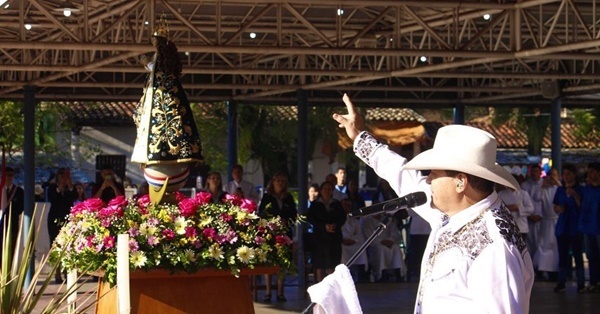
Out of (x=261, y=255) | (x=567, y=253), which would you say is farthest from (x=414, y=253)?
(x=261, y=255)

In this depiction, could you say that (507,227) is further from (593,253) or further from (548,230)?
(548,230)

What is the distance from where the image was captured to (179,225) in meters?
8.12

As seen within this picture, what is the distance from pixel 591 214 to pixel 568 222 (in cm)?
96

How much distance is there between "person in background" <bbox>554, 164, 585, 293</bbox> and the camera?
18016 mm

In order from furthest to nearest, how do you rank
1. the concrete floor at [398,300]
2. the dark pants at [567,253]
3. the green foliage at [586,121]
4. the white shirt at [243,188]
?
the green foliage at [586,121] → the white shirt at [243,188] → the dark pants at [567,253] → the concrete floor at [398,300]

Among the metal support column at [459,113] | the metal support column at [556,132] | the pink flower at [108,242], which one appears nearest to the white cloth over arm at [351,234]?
the metal support column at [556,132]

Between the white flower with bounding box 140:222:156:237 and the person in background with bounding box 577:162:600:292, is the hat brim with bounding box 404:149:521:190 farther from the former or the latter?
the person in background with bounding box 577:162:600:292

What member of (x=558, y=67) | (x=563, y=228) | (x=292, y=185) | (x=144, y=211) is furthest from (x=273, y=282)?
(x=292, y=185)

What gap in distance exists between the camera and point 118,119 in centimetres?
4347

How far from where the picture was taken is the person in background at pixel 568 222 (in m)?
18.0

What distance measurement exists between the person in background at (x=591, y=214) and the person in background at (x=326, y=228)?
11.3ft

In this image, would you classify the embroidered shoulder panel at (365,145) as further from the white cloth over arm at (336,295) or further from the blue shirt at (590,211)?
the blue shirt at (590,211)

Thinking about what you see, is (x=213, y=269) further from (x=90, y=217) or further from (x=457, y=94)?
(x=457, y=94)

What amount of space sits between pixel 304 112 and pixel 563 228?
238 inches
